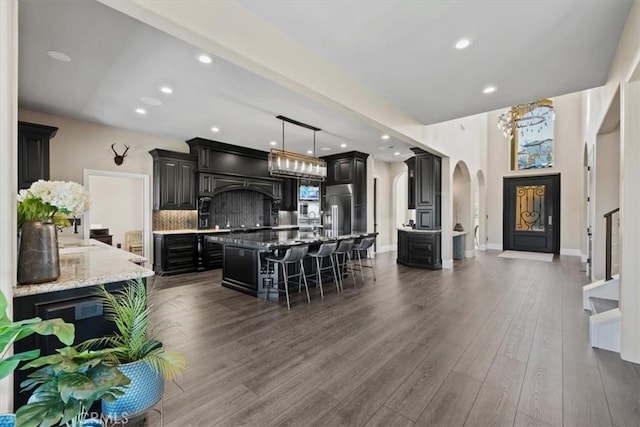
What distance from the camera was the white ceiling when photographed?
2.30 metres

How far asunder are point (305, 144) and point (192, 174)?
106 inches

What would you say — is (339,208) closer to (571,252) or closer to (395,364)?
(395,364)

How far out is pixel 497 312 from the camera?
11.9ft

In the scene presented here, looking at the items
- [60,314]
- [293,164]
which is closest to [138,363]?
[60,314]

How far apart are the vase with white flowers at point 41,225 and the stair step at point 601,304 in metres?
4.81

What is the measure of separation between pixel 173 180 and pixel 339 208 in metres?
4.23

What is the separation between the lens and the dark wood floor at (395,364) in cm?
184

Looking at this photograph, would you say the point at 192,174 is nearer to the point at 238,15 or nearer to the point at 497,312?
the point at 238,15

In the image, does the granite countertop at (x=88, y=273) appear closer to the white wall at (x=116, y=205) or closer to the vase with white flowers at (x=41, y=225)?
the vase with white flowers at (x=41, y=225)

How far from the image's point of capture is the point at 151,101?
4.17 m

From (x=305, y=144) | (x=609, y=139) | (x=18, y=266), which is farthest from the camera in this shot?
(x=305, y=144)

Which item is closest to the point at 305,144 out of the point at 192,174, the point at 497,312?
the point at 192,174

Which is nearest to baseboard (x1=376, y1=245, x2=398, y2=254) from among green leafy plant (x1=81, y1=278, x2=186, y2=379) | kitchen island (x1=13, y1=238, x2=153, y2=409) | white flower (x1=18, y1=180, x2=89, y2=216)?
kitchen island (x1=13, y1=238, x2=153, y2=409)

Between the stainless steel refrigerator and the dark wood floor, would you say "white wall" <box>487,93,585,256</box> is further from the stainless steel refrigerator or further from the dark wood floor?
the stainless steel refrigerator
